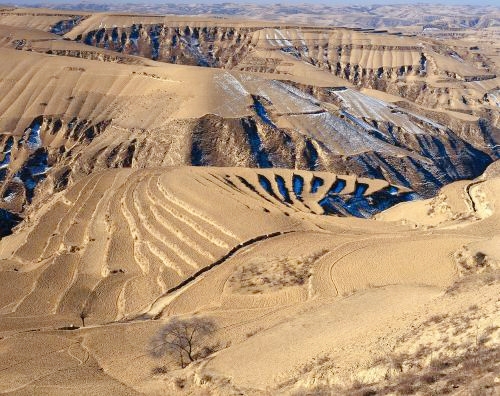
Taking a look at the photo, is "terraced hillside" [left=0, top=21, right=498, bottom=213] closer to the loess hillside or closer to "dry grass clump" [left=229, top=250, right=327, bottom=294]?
the loess hillside

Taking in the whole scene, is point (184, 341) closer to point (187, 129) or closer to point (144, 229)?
point (144, 229)

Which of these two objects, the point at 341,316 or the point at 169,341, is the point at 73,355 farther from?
the point at 341,316

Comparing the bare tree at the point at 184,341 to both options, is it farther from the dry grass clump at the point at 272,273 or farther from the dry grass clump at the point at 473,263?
the dry grass clump at the point at 473,263

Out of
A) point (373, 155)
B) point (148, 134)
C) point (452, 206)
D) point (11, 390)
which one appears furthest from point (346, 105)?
point (11, 390)

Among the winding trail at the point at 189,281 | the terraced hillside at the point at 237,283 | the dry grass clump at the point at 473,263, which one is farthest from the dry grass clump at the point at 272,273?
the dry grass clump at the point at 473,263

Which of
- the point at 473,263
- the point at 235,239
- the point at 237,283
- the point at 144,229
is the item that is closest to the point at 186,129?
the point at 144,229
